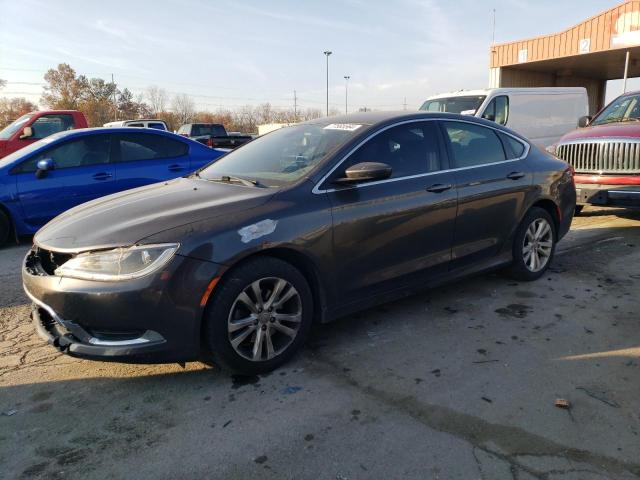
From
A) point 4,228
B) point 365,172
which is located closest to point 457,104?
point 365,172

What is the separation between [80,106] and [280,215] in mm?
64618

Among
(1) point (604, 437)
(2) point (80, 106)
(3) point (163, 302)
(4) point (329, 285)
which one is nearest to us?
(1) point (604, 437)

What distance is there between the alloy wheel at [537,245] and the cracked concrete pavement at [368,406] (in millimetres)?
762

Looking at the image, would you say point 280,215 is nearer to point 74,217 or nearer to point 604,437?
point 74,217

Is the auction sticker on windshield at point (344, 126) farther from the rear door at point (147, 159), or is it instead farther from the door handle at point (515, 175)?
the rear door at point (147, 159)

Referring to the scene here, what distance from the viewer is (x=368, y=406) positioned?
9.20 feet

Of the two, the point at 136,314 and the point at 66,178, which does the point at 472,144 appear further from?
the point at 66,178

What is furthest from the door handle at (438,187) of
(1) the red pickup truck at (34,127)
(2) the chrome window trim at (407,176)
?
(1) the red pickup truck at (34,127)

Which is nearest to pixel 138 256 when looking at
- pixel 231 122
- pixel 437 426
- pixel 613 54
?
pixel 437 426

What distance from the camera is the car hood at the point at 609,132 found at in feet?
23.0

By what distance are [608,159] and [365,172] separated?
17.8ft

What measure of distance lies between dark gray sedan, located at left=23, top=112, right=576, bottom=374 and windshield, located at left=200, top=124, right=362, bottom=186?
0.7 inches

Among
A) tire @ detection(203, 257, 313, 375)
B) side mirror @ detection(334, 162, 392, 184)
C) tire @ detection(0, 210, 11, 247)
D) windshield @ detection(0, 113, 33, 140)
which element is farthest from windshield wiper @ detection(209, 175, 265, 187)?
windshield @ detection(0, 113, 33, 140)

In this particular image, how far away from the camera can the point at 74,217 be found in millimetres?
3465
